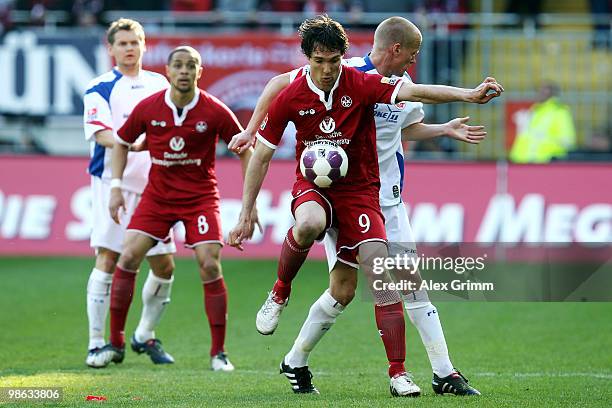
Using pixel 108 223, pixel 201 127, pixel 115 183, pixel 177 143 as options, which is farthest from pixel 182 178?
pixel 108 223

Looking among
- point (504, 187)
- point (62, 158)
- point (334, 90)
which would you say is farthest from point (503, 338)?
point (62, 158)

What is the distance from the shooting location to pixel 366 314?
42.2 feet

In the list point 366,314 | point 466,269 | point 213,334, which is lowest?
point 366,314

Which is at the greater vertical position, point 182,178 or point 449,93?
point 449,93

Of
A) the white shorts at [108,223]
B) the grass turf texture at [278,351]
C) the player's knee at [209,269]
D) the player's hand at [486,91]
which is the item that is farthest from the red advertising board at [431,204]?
the player's hand at [486,91]

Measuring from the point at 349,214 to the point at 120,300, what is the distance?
2.90 meters

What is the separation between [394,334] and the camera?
7520 millimetres

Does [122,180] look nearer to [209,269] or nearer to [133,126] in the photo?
[133,126]

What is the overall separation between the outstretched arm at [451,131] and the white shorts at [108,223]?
2.58 meters

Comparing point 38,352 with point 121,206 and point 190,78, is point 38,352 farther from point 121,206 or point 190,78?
point 190,78

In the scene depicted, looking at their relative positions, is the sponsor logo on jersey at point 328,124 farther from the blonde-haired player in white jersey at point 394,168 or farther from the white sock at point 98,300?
the white sock at point 98,300

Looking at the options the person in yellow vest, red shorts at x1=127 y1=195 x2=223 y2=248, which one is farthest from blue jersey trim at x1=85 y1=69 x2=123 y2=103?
the person in yellow vest

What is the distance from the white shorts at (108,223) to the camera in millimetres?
10008

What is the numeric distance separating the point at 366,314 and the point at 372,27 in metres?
7.42
